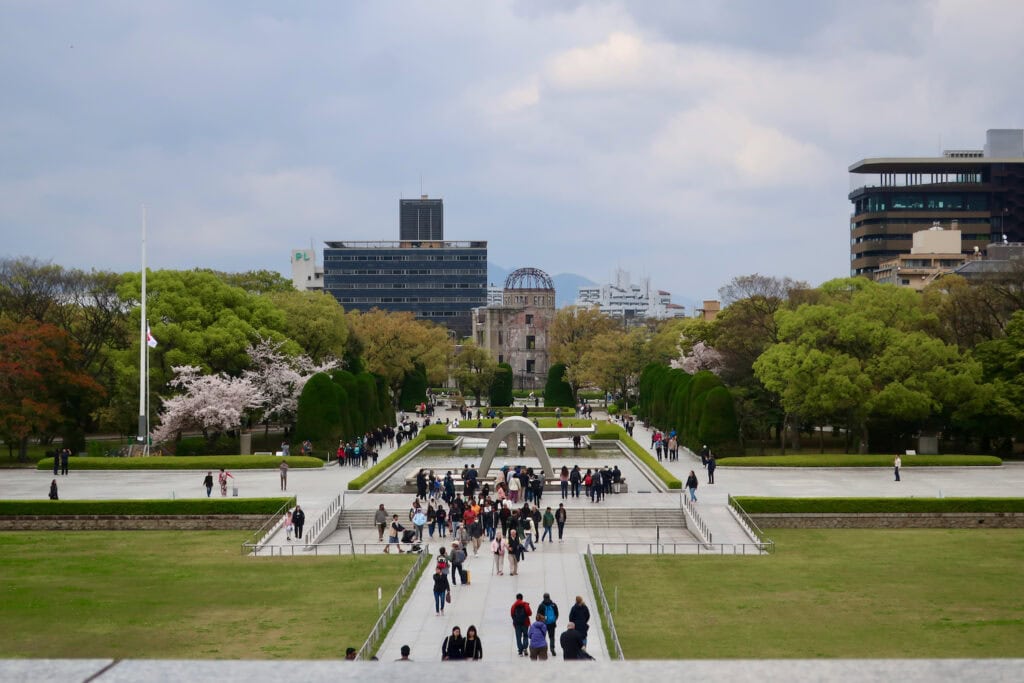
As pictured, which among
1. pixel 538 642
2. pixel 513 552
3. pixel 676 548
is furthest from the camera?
pixel 676 548

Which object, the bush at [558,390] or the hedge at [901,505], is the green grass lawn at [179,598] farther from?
the bush at [558,390]

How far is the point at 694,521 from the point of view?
3675 cm

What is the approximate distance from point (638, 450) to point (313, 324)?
25.7 meters

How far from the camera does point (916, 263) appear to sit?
122 m

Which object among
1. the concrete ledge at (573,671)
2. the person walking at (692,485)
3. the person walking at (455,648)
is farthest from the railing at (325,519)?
the concrete ledge at (573,671)

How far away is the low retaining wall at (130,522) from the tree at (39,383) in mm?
15219

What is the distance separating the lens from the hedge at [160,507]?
37.8 metres

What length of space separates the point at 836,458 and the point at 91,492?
31715 mm

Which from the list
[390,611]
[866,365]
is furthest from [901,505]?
[390,611]

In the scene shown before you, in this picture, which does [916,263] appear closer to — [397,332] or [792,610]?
[397,332]

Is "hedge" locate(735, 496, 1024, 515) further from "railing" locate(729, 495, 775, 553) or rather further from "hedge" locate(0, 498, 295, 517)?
"hedge" locate(0, 498, 295, 517)

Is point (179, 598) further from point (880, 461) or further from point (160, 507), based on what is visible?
point (880, 461)

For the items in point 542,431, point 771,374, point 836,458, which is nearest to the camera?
point 836,458

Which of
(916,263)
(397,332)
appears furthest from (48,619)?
(916,263)
